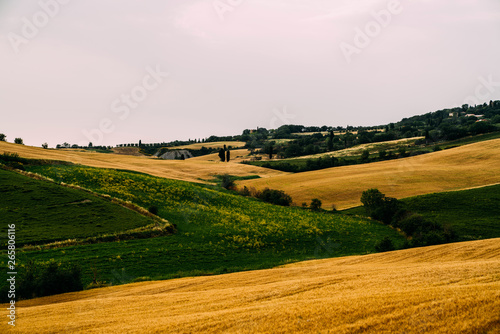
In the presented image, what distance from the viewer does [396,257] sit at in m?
32.0

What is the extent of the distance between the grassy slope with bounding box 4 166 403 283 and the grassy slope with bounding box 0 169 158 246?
11.3ft

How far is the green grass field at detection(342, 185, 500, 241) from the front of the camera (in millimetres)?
45812

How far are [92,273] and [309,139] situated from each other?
5983 inches

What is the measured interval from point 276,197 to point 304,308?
5740 cm

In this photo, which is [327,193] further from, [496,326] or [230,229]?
[496,326]

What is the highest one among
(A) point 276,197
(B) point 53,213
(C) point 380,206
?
(B) point 53,213

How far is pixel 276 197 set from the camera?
70.1 m

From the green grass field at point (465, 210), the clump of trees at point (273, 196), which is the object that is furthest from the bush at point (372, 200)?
the clump of trees at point (273, 196)

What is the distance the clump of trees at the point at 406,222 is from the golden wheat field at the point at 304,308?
14659mm

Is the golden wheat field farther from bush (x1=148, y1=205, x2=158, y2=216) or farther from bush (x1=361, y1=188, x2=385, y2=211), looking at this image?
bush (x1=361, y1=188, x2=385, y2=211)

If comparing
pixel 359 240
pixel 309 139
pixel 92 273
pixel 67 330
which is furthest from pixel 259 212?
pixel 309 139

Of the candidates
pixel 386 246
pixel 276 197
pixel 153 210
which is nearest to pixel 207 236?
pixel 153 210

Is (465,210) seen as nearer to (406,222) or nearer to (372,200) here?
(406,222)

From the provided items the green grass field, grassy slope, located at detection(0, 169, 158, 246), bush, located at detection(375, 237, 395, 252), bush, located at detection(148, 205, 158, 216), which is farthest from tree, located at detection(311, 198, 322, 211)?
grassy slope, located at detection(0, 169, 158, 246)
